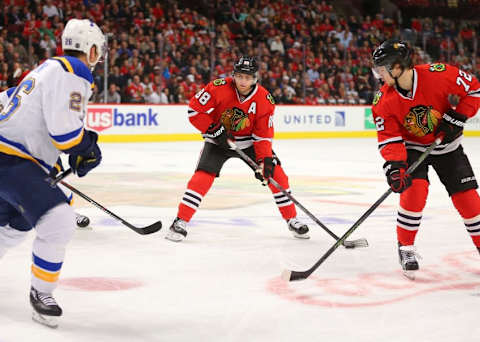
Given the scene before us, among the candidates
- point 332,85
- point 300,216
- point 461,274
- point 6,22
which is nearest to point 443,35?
point 332,85

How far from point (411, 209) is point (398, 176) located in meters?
0.29

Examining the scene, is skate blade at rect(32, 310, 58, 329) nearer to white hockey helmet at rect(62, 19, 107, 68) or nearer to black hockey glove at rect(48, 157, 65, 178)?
black hockey glove at rect(48, 157, 65, 178)

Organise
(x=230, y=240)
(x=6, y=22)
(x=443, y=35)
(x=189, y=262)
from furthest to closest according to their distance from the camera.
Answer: (x=443, y=35) < (x=6, y=22) < (x=230, y=240) < (x=189, y=262)

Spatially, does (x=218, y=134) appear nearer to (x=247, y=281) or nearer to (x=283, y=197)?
(x=283, y=197)

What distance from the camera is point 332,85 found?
14.6 meters

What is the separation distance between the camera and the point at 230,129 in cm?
443

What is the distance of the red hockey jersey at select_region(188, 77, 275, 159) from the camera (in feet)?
14.0

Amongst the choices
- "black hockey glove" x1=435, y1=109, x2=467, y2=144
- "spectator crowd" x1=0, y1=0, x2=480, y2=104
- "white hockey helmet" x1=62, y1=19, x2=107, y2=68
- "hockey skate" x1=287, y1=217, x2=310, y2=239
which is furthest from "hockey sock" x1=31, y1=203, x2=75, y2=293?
"spectator crowd" x1=0, y1=0, x2=480, y2=104

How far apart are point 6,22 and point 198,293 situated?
964cm

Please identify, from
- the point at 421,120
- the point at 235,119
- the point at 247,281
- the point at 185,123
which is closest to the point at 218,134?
the point at 235,119

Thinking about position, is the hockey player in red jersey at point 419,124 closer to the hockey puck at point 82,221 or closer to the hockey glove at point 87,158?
the hockey glove at point 87,158

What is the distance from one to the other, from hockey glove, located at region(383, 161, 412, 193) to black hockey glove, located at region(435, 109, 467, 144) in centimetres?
23

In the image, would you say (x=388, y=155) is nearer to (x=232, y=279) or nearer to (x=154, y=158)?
(x=232, y=279)

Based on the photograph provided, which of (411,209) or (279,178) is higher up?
(411,209)
